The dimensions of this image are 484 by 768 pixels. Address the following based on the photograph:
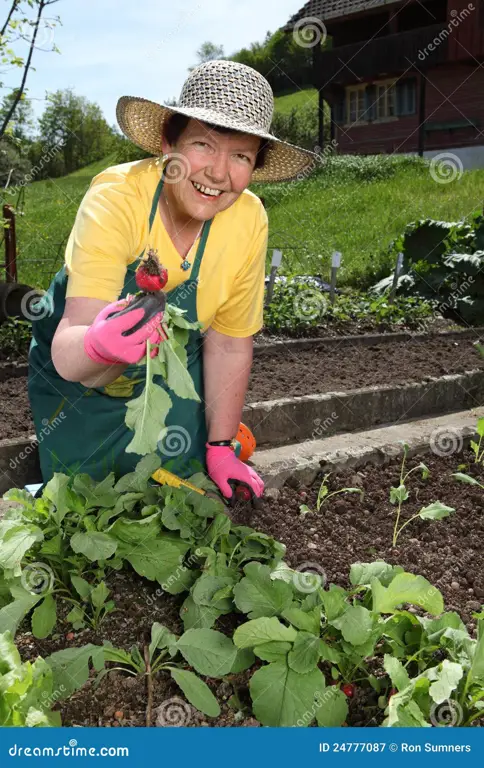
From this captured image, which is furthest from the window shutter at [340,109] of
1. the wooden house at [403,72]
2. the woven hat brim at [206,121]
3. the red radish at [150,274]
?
the red radish at [150,274]

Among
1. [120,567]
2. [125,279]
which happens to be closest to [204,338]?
[125,279]

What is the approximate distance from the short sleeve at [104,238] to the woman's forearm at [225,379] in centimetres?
52

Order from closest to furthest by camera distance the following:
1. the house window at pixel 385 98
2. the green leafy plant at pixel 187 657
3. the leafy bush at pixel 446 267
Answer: the green leafy plant at pixel 187 657 < the leafy bush at pixel 446 267 < the house window at pixel 385 98

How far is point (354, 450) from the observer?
3.09 metres

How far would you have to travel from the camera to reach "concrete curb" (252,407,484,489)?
287 centimetres

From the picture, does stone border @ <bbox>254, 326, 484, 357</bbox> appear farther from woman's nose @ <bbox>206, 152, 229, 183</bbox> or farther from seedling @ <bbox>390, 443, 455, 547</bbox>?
woman's nose @ <bbox>206, 152, 229, 183</bbox>

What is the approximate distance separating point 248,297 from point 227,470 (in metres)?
0.60

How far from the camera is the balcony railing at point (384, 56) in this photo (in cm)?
1738

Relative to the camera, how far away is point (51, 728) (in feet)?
3.94

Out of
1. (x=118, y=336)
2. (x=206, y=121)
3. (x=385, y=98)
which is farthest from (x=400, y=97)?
(x=118, y=336)

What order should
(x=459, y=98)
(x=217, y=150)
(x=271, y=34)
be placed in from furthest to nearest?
(x=271, y=34), (x=459, y=98), (x=217, y=150)

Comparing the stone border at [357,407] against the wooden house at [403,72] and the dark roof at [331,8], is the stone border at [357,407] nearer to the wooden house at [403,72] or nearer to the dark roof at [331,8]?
the wooden house at [403,72]

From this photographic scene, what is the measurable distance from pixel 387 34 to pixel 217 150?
19.1m

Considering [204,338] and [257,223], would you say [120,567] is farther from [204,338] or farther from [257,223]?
[257,223]
